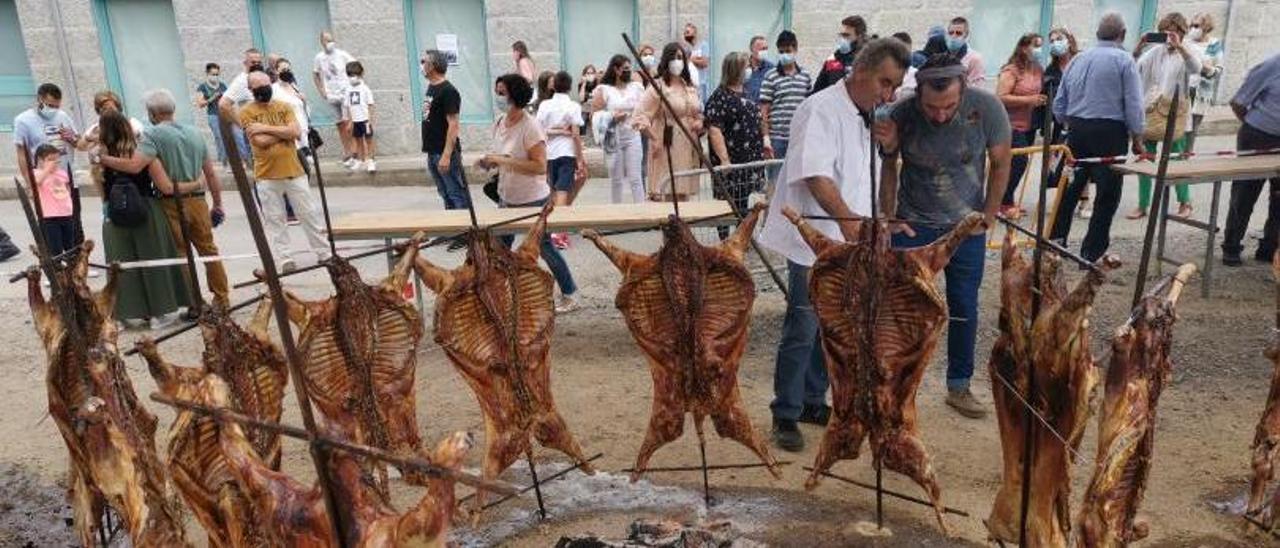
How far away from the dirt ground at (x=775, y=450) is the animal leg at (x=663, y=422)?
1.36ft

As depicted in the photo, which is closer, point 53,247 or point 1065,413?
point 1065,413

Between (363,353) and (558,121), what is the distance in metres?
5.38

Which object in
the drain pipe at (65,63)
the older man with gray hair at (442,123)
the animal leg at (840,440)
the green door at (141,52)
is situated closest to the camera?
the animal leg at (840,440)

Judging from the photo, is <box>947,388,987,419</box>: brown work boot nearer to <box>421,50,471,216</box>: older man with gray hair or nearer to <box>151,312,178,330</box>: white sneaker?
<box>421,50,471,216</box>: older man with gray hair

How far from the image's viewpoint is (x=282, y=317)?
1.79m

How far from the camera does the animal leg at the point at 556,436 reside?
12.8ft

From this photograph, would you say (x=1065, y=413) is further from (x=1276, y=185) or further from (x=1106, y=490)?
(x=1276, y=185)

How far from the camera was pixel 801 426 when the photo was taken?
5.08 meters

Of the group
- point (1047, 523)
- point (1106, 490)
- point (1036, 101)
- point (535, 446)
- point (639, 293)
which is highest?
point (1036, 101)

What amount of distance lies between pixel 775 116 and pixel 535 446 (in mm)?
5428

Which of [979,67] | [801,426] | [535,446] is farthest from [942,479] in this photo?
[979,67]

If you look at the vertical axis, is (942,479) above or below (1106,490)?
below

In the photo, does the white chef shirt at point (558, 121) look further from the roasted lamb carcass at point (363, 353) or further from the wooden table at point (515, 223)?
the roasted lamb carcass at point (363, 353)

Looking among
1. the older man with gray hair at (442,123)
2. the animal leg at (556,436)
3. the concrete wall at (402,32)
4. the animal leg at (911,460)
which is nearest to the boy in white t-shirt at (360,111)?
the concrete wall at (402,32)
